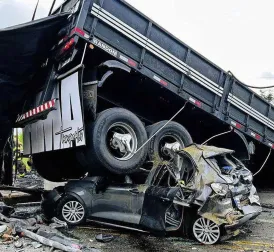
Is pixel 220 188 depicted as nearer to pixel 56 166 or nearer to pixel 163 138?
pixel 163 138

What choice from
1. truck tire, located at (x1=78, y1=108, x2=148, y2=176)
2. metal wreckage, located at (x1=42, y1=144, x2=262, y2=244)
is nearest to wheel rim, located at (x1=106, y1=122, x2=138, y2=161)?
truck tire, located at (x1=78, y1=108, x2=148, y2=176)

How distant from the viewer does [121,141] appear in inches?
215

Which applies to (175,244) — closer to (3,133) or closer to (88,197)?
(88,197)

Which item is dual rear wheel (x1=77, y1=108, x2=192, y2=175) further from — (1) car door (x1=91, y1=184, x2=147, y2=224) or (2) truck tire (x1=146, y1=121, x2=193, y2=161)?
(1) car door (x1=91, y1=184, x2=147, y2=224)

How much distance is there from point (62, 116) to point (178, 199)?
2124 millimetres

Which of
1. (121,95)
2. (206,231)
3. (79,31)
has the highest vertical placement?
(79,31)

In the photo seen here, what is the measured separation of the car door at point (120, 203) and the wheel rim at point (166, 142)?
1.17 metres

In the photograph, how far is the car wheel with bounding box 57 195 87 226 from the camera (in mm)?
5266

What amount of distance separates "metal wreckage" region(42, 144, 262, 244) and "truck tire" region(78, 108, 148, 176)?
0.20 metres

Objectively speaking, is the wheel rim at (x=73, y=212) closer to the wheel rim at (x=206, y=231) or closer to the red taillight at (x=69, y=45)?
the wheel rim at (x=206, y=231)

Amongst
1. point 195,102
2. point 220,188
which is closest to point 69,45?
point 195,102

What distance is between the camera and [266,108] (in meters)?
7.23

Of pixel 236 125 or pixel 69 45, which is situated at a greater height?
pixel 69 45

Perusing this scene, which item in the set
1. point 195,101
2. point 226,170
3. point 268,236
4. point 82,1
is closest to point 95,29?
point 82,1
